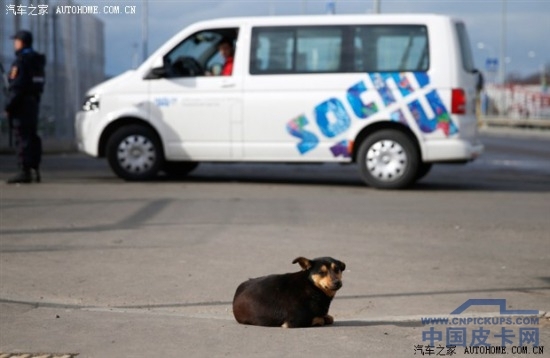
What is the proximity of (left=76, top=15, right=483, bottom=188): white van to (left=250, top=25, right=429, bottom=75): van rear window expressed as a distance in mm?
13

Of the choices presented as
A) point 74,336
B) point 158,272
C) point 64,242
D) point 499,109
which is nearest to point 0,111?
point 64,242

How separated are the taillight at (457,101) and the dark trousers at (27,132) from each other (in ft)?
17.5

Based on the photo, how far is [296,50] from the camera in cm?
1603

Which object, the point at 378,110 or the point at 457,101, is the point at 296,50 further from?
the point at 457,101

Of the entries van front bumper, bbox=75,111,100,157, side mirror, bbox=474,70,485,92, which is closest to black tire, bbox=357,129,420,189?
side mirror, bbox=474,70,485,92

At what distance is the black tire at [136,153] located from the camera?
1622cm

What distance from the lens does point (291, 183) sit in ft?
54.7

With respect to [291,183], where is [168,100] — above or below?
above

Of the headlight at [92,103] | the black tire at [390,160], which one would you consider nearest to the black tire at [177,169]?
the headlight at [92,103]

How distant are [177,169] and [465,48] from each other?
4.55m

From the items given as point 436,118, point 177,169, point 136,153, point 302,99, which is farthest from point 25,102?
point 436,118

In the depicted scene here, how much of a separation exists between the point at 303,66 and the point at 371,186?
6.01 ft

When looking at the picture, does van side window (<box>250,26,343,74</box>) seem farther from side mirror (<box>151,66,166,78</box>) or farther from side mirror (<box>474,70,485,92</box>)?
side mirror (<box>474,70,485,92</box>)

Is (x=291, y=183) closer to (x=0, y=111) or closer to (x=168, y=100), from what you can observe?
(x=168, y=100)
